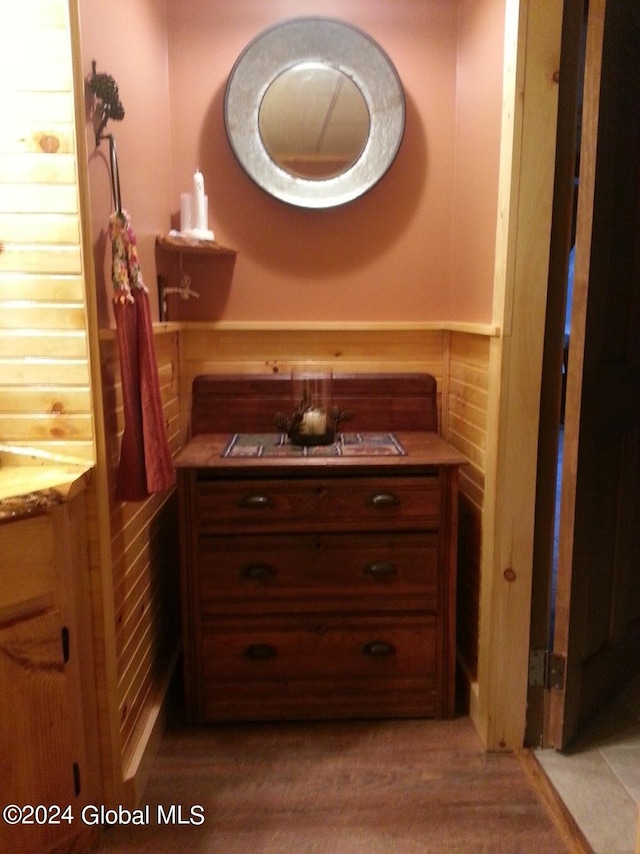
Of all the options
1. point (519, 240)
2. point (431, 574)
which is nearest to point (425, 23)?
point (519, 240)

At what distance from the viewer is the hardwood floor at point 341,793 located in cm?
159

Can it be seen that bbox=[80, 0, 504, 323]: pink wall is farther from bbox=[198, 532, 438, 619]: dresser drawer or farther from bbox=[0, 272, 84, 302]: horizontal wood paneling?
bbox=[198, 532, 438, 619]: dresser drawer

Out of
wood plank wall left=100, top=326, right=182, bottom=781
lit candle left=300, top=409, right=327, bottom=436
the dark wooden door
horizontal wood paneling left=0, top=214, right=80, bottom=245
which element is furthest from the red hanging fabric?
the dark wooden door

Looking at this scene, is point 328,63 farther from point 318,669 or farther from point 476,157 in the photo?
point 318,669

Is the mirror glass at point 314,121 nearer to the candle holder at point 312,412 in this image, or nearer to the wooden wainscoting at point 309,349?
the wooden wainscoting at point 309,349

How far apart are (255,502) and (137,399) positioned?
50 centimetres

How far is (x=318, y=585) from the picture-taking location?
1980mm

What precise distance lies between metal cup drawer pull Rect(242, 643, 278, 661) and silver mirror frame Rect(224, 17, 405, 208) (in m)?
1.50

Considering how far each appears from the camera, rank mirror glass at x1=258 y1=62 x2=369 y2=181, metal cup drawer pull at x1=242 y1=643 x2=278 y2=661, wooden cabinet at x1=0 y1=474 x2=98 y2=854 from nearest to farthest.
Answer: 1. wooden cabinet at x1=0 y1=474 x2=98 y2=854
2. metal cup drawer pull at x1=242 y1=643 x2=278 y2=661
3. mirror glass at x1=258 y1=62 x2=369 y2=181

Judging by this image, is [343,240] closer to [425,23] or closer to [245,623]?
[425,23]

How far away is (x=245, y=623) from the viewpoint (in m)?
1.99

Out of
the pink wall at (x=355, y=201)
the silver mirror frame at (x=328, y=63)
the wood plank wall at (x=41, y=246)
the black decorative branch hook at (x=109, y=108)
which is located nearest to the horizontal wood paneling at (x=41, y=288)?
the wood plank wall at (x=41, y=246)

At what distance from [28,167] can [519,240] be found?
120cm

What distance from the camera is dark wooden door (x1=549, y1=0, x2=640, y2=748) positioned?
167 cm
